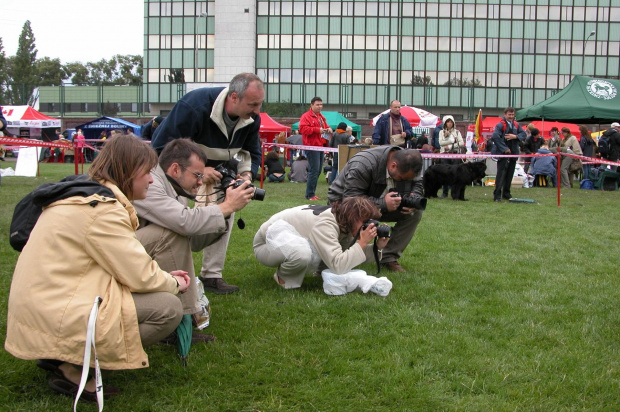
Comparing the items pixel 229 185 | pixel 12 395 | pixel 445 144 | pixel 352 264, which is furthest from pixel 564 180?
pixel 12 395

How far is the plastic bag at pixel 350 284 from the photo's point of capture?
15.0 ft

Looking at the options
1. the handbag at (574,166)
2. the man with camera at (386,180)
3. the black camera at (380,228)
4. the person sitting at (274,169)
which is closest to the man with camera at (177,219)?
the black camera at (380,228)

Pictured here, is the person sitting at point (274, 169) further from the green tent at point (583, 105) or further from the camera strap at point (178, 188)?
the camera strap at point (178, 188)

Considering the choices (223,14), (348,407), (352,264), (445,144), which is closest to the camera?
(348,407)

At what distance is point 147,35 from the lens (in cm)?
5766

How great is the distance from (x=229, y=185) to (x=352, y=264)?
4.05ft

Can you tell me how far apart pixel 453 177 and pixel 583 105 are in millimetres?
6277

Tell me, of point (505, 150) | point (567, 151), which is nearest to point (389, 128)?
point (505, 150)

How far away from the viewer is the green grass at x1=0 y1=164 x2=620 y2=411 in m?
2.84

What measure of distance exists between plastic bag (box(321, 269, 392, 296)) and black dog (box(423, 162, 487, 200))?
317 inches

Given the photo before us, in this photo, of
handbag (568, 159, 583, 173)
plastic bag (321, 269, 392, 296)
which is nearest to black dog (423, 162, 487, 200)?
handbag (568, 159, 583, 173)

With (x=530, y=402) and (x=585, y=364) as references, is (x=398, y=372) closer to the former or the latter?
(x=530, y=402)

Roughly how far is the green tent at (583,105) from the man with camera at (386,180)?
12549 mm

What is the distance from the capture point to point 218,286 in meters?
4.70
